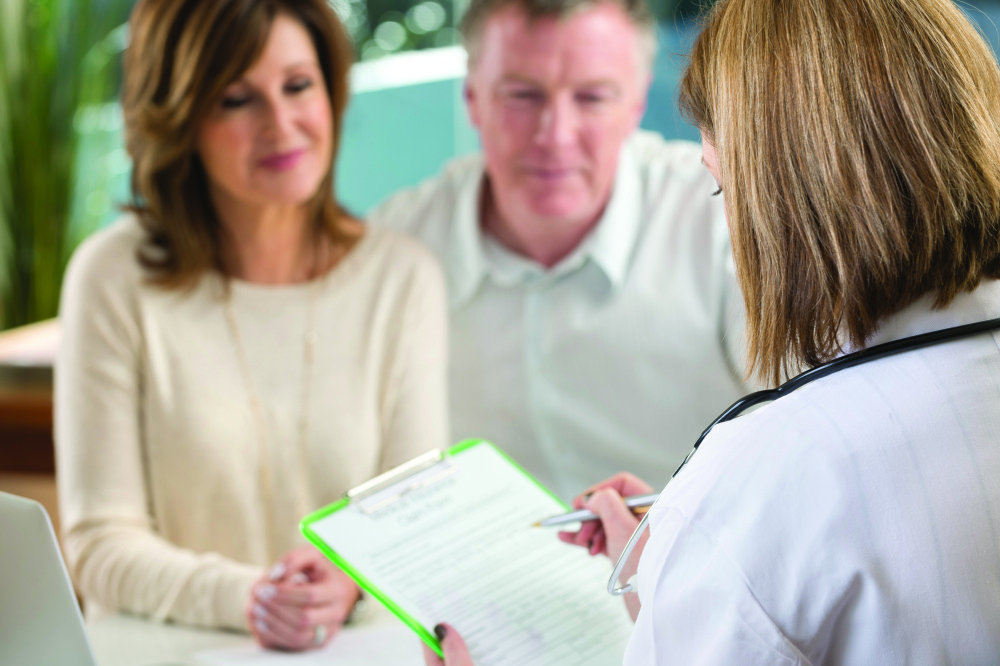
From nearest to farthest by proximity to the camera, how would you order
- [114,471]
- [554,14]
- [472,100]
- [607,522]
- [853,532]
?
[853,532]
[607,522]
[114,471]
[554,14]
[472,100]

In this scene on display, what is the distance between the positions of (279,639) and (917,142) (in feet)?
3.19

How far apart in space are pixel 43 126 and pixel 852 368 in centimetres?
322

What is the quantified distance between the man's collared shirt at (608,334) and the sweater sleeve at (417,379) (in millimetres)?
234

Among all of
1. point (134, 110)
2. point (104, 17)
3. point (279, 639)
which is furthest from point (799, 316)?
point (104, 17)

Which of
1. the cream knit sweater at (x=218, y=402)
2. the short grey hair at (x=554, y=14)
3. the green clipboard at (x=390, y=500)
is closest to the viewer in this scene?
the green clipboard at (x=390, y=500)

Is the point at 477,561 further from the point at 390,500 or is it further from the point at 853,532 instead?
the point at 853,532

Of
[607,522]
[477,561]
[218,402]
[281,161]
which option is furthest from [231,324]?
[607,522]

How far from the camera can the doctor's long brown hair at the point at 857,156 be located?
65 centimetres

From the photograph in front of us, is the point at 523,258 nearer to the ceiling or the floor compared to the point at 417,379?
nearer to the ceiling

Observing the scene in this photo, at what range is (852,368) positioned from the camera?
2.12 ft

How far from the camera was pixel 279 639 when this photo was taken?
1192 mm

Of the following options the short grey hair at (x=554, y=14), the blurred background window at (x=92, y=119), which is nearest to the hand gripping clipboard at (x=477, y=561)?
the short grey hair at (x=554, y=14)

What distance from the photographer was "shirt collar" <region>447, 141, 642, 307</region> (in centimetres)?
187

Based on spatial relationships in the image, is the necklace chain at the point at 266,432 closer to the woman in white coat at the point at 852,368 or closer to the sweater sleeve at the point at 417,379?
the sweater sleeve at the point at 417,379
